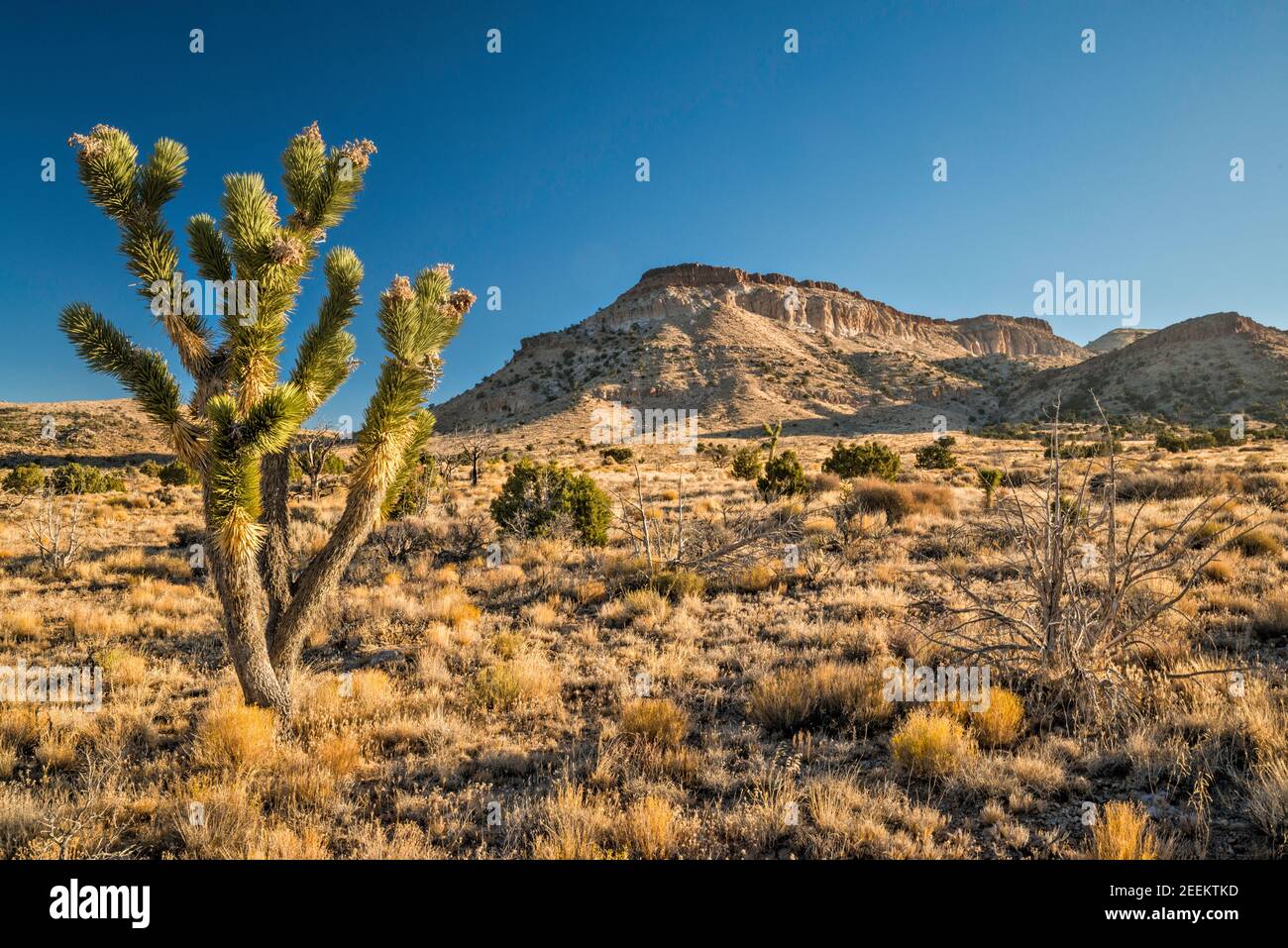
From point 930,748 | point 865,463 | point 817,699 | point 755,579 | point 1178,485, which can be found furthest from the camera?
point 865,463

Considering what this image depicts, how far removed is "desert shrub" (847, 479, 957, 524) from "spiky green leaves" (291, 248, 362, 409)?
10.5 meters

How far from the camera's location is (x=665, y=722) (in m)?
4.58

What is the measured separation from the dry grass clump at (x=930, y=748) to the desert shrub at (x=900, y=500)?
8719mm

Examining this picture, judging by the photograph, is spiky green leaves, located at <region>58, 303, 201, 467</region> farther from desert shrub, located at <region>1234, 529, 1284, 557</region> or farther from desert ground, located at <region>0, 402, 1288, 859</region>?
desert shrub, located at <region>1234, 529, 1284, 557</region>

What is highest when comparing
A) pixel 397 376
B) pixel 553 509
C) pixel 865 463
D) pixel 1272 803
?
pixel 397 376

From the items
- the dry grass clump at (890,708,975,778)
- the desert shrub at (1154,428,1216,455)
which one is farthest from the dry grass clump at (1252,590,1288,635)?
the desert shrub at (1154,428,1216,455)

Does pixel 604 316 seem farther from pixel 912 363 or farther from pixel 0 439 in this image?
pixel 0 439

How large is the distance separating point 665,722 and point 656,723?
0.25ft

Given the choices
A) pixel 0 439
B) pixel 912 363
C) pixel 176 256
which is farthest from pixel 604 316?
pixel 176 256

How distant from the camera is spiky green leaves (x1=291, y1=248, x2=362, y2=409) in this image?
4.92 m

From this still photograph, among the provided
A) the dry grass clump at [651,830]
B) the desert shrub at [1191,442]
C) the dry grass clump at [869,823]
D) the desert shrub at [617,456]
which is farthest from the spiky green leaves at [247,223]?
the desert shrub at [1191,442]

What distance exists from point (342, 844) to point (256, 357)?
3659 mm

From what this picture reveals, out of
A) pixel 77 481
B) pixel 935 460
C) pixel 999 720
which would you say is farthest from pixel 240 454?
pixel 935 460

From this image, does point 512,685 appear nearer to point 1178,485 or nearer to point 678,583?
point 678,583
